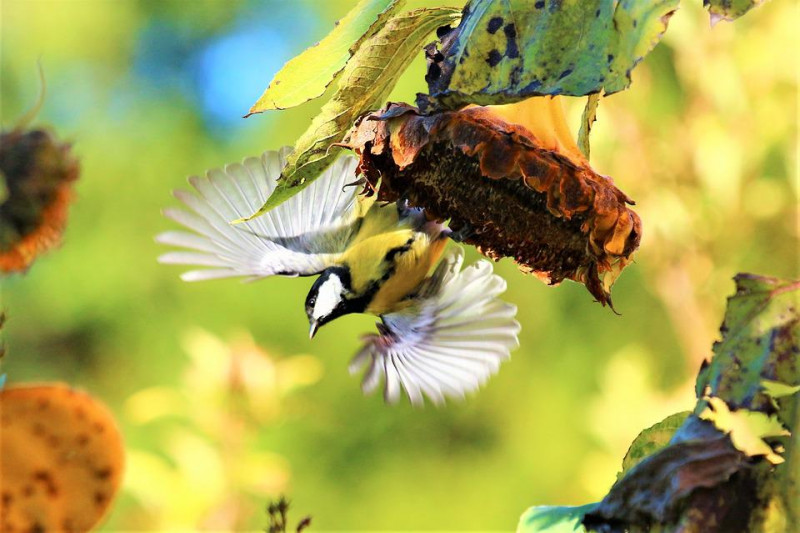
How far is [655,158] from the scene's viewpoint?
5.02ft

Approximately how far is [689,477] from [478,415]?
4.96ft

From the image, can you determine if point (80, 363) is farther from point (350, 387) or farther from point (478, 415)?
point (478, 415)

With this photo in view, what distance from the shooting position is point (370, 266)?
0.78 meters

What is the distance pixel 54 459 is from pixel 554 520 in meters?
0.37

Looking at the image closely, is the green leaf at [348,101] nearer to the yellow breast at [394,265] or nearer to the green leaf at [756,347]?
the green leaf at [756,347]

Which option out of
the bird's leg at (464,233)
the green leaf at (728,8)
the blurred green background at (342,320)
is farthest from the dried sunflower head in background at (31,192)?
the green leaf at (728,8)

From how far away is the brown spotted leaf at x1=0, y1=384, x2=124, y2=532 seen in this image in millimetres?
674

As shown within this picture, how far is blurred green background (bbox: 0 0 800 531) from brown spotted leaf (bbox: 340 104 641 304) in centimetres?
85

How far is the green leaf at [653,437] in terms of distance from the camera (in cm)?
50

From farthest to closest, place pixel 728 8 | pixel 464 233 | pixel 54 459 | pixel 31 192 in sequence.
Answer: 1. pixel 31 192
2. pixel 54 459
3. pixel 464 233
4. pixel 728 8

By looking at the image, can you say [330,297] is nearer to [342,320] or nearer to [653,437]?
[653,437]

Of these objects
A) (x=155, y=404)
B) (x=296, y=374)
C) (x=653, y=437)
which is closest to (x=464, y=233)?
(x=653, y=437)

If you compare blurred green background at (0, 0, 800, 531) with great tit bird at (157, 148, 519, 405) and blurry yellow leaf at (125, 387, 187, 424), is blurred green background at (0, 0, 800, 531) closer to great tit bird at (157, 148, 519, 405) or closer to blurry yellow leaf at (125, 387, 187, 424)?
blurry yellow leaf at (125, 387, 187, 424)

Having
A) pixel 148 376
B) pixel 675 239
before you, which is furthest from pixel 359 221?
pixel 148 376
